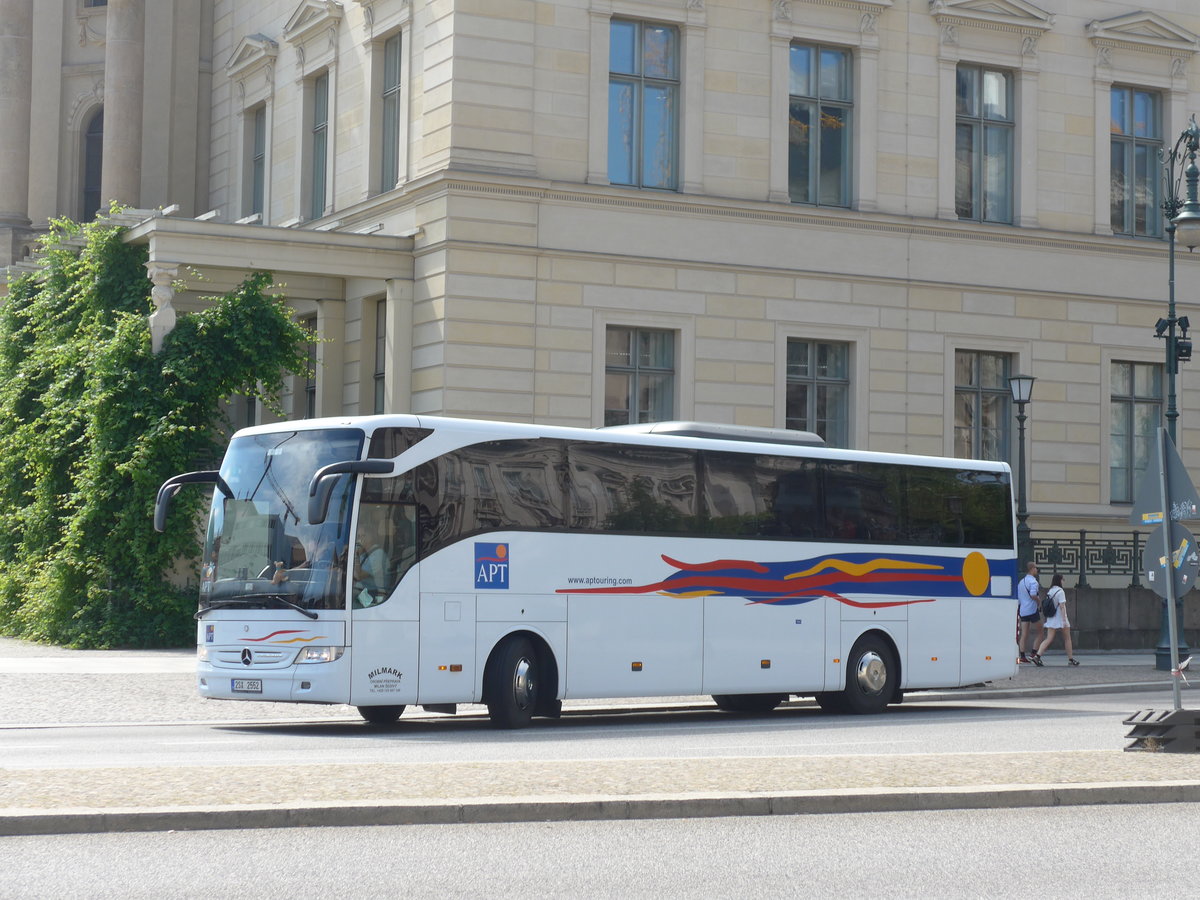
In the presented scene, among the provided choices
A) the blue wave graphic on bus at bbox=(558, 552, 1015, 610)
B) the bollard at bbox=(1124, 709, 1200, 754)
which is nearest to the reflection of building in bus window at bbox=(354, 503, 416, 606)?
the blue wave graphic on bus at bbox=(558, 552, 1015, 610)

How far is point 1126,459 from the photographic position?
37.4m

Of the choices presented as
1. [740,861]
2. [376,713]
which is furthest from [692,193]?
[740,861]

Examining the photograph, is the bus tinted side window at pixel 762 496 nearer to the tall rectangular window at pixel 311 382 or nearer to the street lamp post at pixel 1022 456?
the street lamp post at pixel 1022 456

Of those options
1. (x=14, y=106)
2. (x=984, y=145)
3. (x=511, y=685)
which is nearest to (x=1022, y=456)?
(x=984, y=145)

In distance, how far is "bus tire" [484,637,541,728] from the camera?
18.5 m

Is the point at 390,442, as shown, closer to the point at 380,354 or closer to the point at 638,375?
the point at 638,375

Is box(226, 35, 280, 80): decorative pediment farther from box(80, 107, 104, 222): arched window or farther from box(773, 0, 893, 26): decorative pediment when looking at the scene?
box(773, 0, 893, 26): decorative pediment

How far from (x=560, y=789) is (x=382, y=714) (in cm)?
817

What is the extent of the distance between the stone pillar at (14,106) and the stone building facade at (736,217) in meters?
7.74

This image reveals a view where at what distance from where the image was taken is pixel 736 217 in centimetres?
3338

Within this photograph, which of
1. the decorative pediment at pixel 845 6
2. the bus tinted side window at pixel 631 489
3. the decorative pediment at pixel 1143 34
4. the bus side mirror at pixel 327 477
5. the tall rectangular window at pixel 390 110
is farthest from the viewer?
the decorative pediment at pixel 1143 34

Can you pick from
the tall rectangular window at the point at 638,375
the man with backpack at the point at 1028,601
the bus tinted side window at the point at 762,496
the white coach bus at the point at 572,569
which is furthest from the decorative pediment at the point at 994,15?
the bus tinted side window at the point at 762,496

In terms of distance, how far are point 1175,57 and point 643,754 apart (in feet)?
90.2

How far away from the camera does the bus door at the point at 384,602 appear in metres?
17.6
